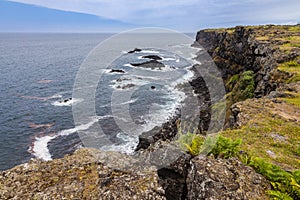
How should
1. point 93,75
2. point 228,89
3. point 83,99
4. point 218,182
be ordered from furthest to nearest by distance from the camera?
1. point 93,75
2. point 83,99
3. point 228,89
4. point 218,182

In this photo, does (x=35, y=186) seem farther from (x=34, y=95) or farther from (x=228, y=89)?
(x=34, y=95)

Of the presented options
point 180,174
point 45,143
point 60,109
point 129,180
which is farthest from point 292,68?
point 60,109

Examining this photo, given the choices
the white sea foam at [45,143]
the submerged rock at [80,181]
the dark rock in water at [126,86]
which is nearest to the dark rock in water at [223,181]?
the submerged rock at [80,181]

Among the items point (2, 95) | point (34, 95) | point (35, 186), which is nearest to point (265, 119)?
point (35, 186)

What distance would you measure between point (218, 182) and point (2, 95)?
2488 inches

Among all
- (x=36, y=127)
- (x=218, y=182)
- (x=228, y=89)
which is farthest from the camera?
(x=228, y=89)

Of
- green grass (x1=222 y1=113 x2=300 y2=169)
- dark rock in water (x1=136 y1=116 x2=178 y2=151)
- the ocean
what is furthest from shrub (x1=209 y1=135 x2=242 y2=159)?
the ocean

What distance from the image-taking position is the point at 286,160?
10375 millimetres

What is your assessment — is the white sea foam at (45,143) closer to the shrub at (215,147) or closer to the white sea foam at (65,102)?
the white sea foam at (65,102)

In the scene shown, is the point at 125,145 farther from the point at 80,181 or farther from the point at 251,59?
the point at 251,59

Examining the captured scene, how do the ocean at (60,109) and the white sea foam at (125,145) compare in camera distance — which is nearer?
the white sea foam at (125,145)

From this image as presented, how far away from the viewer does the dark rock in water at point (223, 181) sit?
746 cm

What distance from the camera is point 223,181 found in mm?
7824

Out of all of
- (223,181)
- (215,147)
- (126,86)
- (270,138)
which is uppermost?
(215,147)
